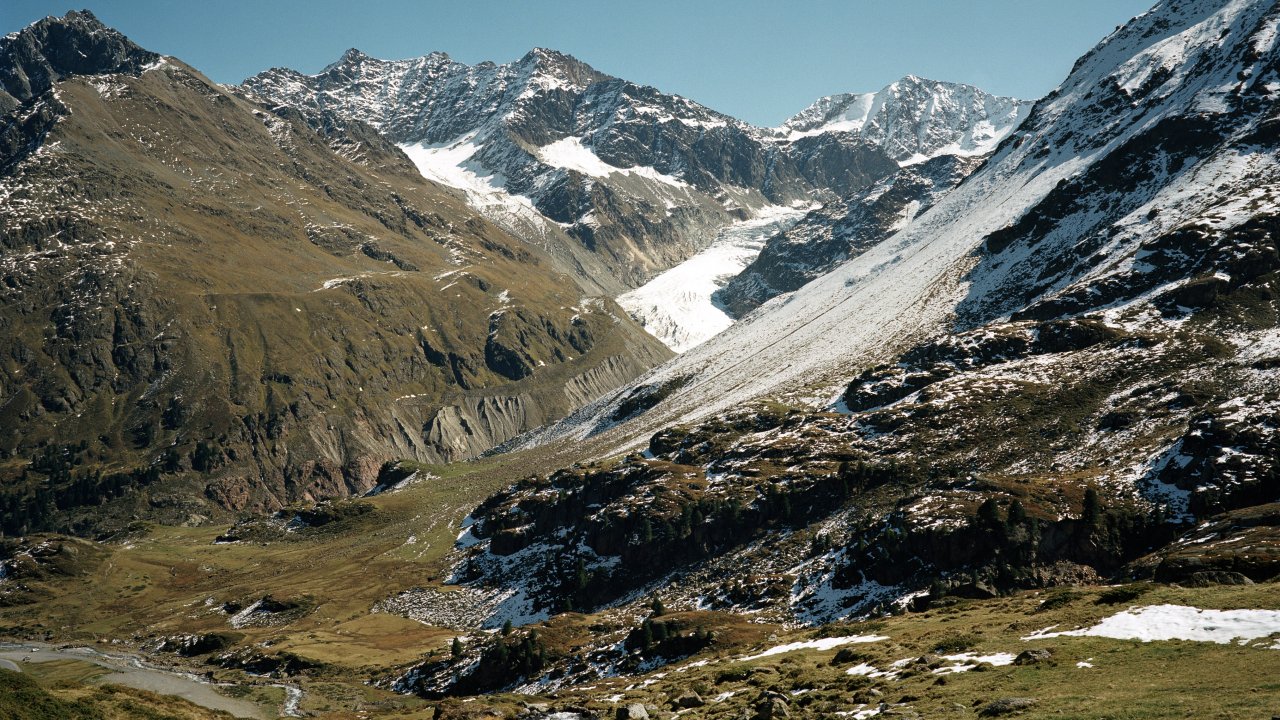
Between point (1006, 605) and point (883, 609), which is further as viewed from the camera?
point (883, 609)

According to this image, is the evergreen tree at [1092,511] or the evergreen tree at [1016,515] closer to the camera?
the evergreen tree at [1092,511]

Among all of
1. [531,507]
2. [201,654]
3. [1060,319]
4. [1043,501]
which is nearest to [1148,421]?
[1043,501]

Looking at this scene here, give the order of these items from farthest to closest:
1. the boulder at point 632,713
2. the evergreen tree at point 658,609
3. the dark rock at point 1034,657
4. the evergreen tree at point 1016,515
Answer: the evergreen tree at point 658,609
the evergreen tree at point 1016,515
the boulder at point 632,713
the dark rock at point 1034,657

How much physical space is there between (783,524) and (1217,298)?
9165 cm

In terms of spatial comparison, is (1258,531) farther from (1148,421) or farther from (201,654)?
(201,654)

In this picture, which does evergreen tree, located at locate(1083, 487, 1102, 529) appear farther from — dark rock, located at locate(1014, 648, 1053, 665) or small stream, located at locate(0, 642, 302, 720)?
small stream, located at locate(0, 642, 302, 720)

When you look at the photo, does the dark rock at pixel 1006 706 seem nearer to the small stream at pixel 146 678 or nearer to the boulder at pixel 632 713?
the boulder at pixel 632 713

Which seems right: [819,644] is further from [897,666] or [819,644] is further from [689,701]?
[897,666]

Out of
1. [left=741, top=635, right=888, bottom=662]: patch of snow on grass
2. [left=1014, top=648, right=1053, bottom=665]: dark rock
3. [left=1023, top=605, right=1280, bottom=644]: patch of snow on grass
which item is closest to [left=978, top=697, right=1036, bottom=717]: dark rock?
[left=1014, top=648, right=1053, bottom=665]: dark rock

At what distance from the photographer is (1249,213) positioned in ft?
583

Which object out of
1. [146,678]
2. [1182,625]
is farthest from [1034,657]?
[146,678]

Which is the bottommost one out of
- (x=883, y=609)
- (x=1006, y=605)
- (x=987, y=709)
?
(x=883, y=609)

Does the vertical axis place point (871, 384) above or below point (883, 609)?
above

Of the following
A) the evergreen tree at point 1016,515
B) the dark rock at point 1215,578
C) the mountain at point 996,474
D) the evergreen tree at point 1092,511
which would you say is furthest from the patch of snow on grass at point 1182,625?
the evergreen tree at point 1092,511
